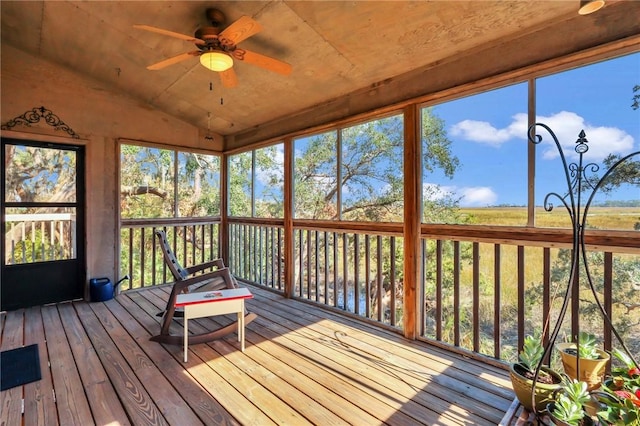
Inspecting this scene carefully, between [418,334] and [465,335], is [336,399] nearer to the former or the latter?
[418,334]

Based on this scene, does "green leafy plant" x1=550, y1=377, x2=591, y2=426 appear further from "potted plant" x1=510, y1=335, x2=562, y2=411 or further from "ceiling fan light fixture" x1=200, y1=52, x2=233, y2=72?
"ceiling fan light fixture" x1=200, y1=52, x2=233, y2=72

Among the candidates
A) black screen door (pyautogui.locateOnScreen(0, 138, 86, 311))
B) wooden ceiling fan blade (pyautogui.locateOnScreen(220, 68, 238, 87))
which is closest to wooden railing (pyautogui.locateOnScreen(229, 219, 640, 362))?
wooden ceiling fan blade (pyautogui.locateOnScreen(220, 68, 238, 87))

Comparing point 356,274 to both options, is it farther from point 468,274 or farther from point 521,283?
point 521,283

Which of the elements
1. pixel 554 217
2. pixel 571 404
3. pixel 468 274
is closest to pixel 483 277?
pixel 468 274

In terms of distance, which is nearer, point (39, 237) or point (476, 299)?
point (476, 299)

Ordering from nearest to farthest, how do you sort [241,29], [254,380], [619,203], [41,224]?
1. [619,203]
2. [241,29]
3. [254,380]
4. [41,224]

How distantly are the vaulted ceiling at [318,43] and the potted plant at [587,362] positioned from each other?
199cm

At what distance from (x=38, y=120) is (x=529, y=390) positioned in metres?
5.94

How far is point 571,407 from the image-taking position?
1.52m

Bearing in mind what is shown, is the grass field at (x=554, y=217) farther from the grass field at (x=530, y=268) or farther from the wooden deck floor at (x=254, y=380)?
the wooden deck floor at (x=254, y=380)

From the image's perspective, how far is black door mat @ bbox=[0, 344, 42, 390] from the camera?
2.27m

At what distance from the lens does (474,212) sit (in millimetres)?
2670

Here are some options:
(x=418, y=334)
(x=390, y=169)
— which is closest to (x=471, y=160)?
(x=390, y=169)

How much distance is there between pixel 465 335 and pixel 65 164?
5.65 metres
